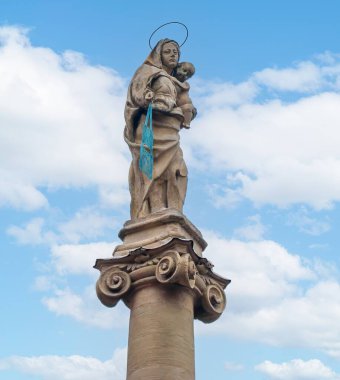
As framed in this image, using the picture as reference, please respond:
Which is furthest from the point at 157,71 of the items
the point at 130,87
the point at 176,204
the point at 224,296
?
the point at 224,296

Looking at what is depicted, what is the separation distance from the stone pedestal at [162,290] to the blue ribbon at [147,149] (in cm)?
87

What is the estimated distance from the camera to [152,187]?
450 inches

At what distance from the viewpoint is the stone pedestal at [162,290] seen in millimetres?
9250

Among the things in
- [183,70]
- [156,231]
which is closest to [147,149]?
[156,231]

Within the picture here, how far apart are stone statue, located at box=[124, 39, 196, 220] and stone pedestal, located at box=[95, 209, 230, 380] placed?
1.96 ft

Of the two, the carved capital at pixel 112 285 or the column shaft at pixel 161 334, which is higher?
the carved capital at pixel 112 285

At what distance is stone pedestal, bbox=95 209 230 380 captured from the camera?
30.3ft

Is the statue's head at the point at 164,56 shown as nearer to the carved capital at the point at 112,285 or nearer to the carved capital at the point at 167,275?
the carved capital at the point at 167,275

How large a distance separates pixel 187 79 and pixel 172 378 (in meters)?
6.06

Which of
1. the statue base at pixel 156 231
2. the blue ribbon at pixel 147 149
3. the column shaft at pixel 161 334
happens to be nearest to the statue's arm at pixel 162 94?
the blue ribbon at pixel 147 149

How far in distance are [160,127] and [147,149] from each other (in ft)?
1.83

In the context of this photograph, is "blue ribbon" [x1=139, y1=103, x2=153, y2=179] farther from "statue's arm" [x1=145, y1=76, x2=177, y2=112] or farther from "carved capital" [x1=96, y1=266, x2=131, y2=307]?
"carved capital" [x1=96, y1=266, x2=131, y2=307]

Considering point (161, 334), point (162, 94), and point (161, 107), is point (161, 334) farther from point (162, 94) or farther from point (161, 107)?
point (162, 94)

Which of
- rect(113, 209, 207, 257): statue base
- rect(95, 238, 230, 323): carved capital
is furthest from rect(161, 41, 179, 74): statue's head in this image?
rect(95, 238, 230, 323): carved capital
